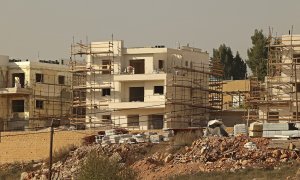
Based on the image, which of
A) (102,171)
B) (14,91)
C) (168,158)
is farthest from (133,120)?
(102,171)

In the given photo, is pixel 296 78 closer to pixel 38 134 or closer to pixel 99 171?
pixel 38 134

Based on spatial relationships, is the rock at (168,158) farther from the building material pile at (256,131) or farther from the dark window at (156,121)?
the dark window at (156,121)

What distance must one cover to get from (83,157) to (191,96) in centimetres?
1587

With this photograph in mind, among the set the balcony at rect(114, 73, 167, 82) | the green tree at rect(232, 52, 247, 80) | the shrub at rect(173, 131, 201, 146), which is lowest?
the shrub at rect(173, 131, 201, 146)

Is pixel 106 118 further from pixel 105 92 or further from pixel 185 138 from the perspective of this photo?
pixel 185 138

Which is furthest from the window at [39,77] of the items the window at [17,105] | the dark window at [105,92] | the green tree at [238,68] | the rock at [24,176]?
the green tree at [238,68]

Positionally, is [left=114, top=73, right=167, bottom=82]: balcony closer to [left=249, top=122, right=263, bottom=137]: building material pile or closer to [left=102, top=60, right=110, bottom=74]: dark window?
[left=102, top=60, right=110, bottom=74]: dark window

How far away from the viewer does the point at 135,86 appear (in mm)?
62094

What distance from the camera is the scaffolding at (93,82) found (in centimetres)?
6259

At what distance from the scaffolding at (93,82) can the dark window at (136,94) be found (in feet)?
4.65

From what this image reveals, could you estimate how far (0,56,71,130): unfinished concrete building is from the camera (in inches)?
2562

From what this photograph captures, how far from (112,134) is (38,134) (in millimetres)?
5422

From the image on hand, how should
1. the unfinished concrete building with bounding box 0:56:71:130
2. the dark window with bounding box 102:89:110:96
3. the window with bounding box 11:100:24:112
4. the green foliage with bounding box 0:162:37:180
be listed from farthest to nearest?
1. the window with bounding box 11:100:24:112
2. the unfinished concrete building with bounding box 0:56:71:130
3. the dark window with bounding box 102:89:110:96
4. the green foliage with bounding box 0:162:37:180

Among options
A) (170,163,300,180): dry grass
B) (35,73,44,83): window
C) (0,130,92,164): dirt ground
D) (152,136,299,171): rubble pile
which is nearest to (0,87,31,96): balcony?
(35,73,44,83): window
